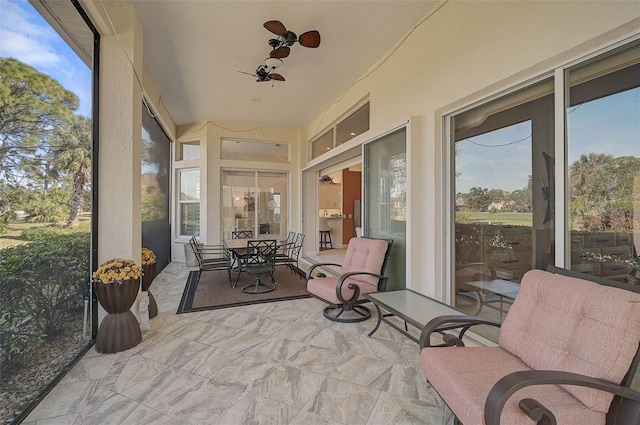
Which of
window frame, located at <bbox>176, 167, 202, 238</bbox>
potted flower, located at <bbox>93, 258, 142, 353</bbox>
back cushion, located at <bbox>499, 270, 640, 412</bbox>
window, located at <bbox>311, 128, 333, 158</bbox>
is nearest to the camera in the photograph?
back cushion, located at <bbox>499, 270, 640, 412</bbox>

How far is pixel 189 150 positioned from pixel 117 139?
4613 mm

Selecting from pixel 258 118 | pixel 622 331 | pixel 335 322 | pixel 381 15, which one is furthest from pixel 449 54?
pixel 258 118

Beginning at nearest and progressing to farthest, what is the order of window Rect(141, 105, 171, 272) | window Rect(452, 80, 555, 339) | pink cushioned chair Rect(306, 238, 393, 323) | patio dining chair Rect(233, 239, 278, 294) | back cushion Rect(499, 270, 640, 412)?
back cushion Rect(499, 270, 640, 412) → window Rect(452, 80, 555, 339) → pink cushioned chair Rect(306, 238, 393, 323) → patio dining chair Rect(233, 239, 278, 294) → window Rect(141, 105, 171, 272)

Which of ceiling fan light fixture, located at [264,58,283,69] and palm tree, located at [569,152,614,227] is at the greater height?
ceiling fan light fixture, located at [264,58,283,69]

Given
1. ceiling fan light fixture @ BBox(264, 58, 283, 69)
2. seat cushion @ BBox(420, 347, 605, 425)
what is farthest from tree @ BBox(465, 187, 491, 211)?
ceiling fan light fixture @ BBox(264, 58, 283, 69)

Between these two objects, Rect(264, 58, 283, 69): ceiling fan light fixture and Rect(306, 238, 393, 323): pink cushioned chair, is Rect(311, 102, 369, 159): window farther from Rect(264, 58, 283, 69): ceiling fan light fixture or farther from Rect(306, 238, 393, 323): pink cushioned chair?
Rect(306, 238, 393, 323): pink cushioned chair

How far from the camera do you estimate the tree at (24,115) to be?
5.47 feet

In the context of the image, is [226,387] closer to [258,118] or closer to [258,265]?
[258,265]

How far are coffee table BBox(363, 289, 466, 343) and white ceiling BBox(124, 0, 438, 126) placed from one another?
2947 millimetres

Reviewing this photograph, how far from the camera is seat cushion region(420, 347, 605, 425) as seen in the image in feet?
3.86

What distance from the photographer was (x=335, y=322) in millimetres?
3230

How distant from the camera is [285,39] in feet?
10.1

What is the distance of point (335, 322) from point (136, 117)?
3.06 metres

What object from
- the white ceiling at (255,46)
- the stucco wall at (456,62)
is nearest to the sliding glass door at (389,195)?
the stucco wall at (456,62)
